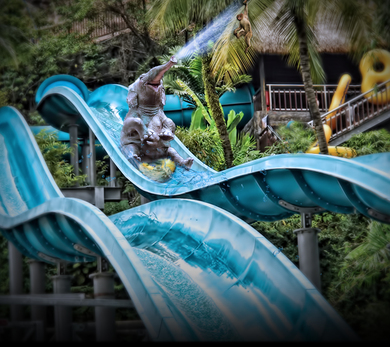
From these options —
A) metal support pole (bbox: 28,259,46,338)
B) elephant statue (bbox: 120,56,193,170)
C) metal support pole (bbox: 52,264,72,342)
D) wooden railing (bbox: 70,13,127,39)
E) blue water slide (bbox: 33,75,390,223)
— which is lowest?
metal support pole (bbox: 52,264,72,342)

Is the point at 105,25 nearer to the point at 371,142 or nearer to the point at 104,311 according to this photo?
the point at 371,142

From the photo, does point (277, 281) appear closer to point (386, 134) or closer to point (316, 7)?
point (316, 7)

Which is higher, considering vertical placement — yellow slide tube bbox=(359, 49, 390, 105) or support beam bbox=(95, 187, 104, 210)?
yellow slide tube bbox=(359, 49, 390, 105)

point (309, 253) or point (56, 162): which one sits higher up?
point (56, 162)

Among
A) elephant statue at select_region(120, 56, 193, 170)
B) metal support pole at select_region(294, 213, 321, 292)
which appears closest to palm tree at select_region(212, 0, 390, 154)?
elephant statue at select_region(120, 56, 193, 170)

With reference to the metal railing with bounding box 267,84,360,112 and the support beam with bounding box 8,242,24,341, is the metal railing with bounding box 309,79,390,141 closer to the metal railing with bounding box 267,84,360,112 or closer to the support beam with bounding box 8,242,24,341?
the metal railing with bounding box 267,84,360,112

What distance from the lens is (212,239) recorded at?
5254 millimetres

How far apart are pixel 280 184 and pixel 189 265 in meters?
1.29

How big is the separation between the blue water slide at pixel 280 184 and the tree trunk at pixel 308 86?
1.74 m

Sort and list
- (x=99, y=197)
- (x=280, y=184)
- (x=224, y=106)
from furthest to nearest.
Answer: (x=224, y=106) → (x=99, y=197) → (x=280, y=184)

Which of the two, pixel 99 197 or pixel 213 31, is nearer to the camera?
pixel 99 197

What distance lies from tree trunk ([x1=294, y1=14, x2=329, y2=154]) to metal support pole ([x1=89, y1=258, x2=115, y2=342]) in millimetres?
4141

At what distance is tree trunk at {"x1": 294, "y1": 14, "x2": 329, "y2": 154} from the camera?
7.49 m

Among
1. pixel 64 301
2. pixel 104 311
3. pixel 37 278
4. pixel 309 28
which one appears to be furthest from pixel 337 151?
pixel 64 301
